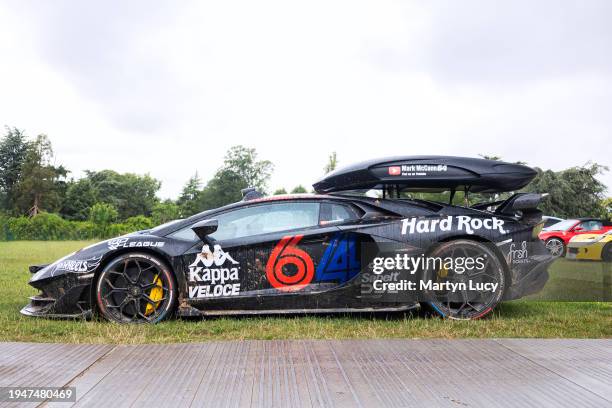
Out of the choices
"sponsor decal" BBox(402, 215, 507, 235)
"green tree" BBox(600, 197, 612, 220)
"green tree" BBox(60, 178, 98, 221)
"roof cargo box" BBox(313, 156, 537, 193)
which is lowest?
"sponsor decal" BBox(402, 215, 507, 235)

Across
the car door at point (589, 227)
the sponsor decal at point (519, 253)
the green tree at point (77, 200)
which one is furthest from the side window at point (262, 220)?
the green tree at point (77, 200)

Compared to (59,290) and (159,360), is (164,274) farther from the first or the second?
(159,360)

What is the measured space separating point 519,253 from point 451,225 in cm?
72

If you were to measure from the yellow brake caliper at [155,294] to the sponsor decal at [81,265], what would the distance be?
574 millimetres

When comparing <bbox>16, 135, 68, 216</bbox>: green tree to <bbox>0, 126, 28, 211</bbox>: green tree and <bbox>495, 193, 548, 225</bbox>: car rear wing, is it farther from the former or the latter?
<bbox>495, 193, 548, 225</bbox>: car rear wing

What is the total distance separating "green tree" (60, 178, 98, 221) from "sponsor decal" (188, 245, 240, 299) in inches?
1917

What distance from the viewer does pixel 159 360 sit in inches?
145

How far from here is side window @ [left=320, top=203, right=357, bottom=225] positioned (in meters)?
5.44

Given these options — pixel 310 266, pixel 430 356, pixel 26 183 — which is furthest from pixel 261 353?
pixel 26 183

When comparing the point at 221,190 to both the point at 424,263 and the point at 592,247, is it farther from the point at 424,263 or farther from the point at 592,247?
the point at 424,263

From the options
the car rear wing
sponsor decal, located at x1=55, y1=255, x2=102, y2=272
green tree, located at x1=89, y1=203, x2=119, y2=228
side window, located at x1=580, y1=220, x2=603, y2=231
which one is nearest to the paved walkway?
sponsor decal, located at x1=55, y1=255, x2=102, y2=272

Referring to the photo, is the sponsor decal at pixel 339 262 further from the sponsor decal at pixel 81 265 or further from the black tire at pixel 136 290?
the sponsor decal at pixel 81 265

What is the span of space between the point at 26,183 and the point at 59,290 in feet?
148

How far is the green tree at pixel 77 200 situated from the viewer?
50.9m
